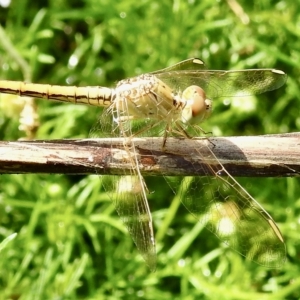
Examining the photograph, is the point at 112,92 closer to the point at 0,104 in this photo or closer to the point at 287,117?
the point at 0,104

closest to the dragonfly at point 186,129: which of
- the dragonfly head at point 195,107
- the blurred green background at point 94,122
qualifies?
the dragonfly head at point 195,107

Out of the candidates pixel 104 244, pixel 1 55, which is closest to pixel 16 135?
pixel 1 55

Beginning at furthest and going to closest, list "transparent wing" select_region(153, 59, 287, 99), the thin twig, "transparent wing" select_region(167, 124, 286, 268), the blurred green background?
the blurred green background, "transparent wing" select_region(153, 59, 287, 99), "transparent wing" select_region(167, 124, 286, 268), the thin twig

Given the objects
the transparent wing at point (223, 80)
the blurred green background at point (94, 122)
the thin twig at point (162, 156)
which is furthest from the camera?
the blurred green background at point (94, 122)

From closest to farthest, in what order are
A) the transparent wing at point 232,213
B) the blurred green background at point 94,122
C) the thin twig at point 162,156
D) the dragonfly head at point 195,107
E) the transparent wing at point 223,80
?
the thin twig at point 162,156
the transparent wing at point 232,213
the dragonfly head at point 195,107
the transparent wing at point 223,80
the blurred green background at point 94,122

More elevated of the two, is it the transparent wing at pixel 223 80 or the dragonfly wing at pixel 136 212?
the transparent wing at pixel 223 80

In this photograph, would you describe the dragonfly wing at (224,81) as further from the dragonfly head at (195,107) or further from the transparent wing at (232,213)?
the transparent wing at (232,213)

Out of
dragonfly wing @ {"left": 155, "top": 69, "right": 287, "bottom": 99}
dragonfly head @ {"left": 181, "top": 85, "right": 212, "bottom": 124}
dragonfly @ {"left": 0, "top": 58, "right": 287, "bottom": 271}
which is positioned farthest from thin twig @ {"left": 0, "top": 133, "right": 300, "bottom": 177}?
dragonfly wing @ {"left": 155, "top": 69, "right": 287, "bottom": 99}

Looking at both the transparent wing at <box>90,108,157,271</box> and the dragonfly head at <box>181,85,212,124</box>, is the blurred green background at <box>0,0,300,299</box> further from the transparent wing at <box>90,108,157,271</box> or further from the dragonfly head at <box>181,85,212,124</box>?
the dragonfly head at <box>181,85,212,124</box>

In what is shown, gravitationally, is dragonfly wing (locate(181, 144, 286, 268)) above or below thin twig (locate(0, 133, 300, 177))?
below
